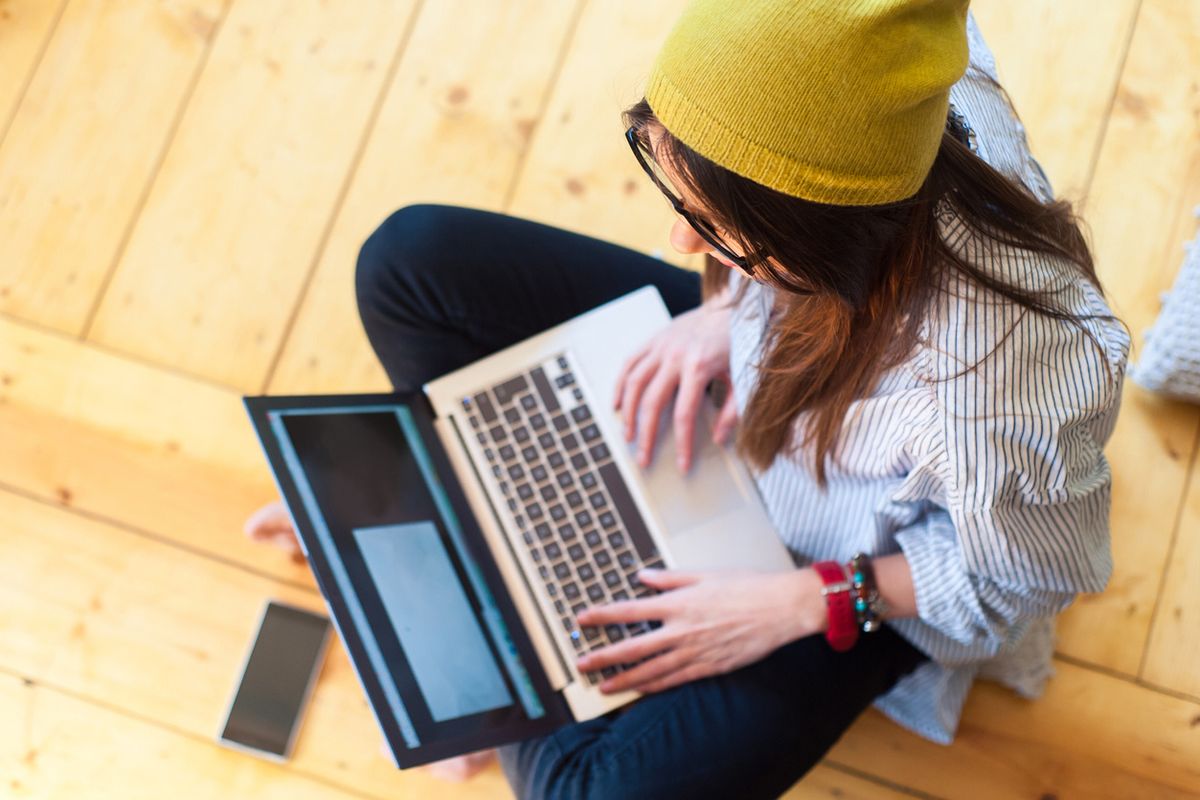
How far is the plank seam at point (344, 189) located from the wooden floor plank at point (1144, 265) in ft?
3.24

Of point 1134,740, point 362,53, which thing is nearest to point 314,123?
point 362,53

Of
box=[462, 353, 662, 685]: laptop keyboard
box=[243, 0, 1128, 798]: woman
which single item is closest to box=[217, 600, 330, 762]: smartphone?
box=[243, 0, 1128, 798]: woman

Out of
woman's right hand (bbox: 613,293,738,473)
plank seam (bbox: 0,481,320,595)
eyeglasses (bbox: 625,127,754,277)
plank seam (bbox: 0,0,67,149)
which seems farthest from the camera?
plank seam (bbox: 0,0,67,149)

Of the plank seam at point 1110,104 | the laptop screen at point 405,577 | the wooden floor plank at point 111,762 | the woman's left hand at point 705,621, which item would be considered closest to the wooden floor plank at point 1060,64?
the plank seam at point 1110,104

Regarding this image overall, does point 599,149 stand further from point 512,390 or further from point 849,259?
point 849,259

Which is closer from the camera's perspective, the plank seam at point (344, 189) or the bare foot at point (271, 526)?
the bare foot at point (271, 526)

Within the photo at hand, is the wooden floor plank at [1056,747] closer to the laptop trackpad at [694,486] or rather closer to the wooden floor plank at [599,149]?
the laptop trackpad at [694,486]

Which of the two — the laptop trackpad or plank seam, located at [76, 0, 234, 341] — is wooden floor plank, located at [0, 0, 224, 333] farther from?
the laptop trackpad

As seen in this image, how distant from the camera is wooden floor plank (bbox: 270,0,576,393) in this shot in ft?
4.52

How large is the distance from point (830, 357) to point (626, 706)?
1.53 feet

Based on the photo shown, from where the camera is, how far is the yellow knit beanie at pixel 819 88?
0.54m

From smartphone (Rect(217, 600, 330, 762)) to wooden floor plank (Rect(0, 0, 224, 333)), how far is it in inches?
20.1

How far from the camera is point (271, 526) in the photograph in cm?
122

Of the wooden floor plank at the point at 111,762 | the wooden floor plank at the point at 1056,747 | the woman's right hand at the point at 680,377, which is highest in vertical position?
the woman's right hand at the point at 680,377
